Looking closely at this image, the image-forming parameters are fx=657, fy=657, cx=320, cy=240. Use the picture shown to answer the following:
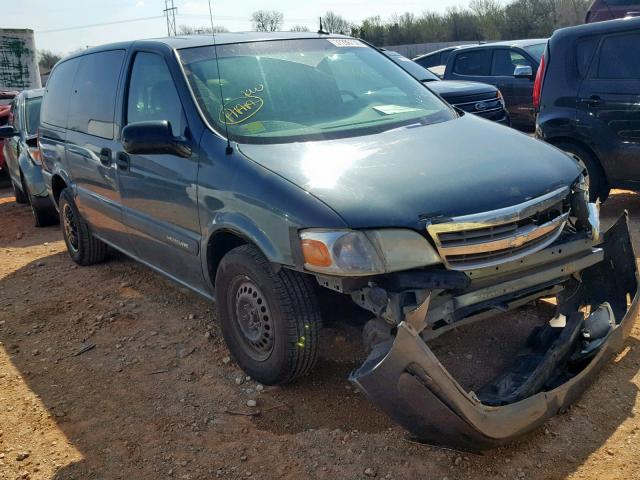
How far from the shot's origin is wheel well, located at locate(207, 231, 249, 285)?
3643 mm

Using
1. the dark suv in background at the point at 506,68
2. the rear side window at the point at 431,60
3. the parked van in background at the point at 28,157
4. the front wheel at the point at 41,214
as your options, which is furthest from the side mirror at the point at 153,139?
the rear side window at the point at 431,60

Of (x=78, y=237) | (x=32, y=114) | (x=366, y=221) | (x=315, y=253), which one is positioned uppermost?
(x=32, y=114)

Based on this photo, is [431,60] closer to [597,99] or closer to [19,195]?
[597,99]

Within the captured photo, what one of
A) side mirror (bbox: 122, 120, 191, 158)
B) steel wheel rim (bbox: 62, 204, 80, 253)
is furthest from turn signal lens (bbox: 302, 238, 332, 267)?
steel wheel rim (bbox: 62, 204, 80, 253)

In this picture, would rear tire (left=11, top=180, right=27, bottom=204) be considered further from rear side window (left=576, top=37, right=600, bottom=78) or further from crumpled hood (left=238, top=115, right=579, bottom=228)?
rear side window (left=576, top=37, right=600, bottom=78)

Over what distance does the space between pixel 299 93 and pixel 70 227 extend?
3.22m

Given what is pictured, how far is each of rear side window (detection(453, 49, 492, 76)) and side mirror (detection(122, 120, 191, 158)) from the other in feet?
29.0

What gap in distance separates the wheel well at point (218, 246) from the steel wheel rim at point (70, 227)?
266 centimetres

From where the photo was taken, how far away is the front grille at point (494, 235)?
2869mm

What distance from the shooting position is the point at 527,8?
3678 cm

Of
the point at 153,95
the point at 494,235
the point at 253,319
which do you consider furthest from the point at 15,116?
the point at 494,235

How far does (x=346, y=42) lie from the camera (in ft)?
15.4

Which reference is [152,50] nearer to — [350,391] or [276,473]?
[350,391]

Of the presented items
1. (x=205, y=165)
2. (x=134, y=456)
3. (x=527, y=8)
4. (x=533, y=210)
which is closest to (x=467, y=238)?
(x=533, y=210)
